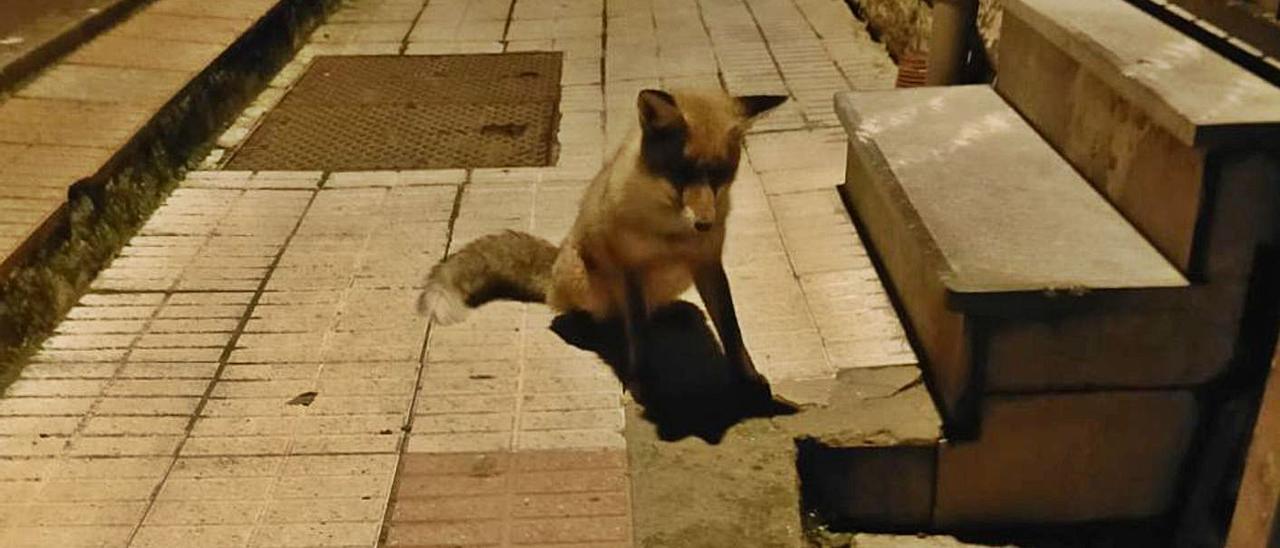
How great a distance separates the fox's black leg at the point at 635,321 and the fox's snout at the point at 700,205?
0.54 m

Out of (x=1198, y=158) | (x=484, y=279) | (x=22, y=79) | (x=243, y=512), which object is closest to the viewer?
(x=1198, y=158)

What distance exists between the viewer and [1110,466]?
129 inches

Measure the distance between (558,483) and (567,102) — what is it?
3.37 metres

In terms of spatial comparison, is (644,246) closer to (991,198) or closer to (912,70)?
(991,198)

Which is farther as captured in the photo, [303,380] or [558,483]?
[303,380]

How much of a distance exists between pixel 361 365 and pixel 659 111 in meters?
1.43

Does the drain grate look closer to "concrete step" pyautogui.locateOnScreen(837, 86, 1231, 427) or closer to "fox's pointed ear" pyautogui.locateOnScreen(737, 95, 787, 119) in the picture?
"fox's pointed ear" pyautogui.locateOnScreen(737, 95, 787, 119)

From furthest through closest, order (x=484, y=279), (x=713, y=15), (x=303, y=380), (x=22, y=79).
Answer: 1. (x=713, y=15)
2. (x=22, y=79)
3. (x=484, y=279)
4. (x=303, y=380)

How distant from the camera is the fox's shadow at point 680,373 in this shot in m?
3.53

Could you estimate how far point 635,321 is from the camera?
3689mm

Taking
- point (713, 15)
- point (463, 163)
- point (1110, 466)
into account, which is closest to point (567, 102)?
point (463, 163)

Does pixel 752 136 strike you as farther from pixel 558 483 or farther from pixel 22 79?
pixel 22 79

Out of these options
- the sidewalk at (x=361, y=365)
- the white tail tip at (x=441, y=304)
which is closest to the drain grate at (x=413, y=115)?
the sidewalk at (x=361, y=365)

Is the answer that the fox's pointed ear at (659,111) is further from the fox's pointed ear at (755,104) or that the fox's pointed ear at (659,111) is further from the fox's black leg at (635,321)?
the fox's black leg at (635,321)
